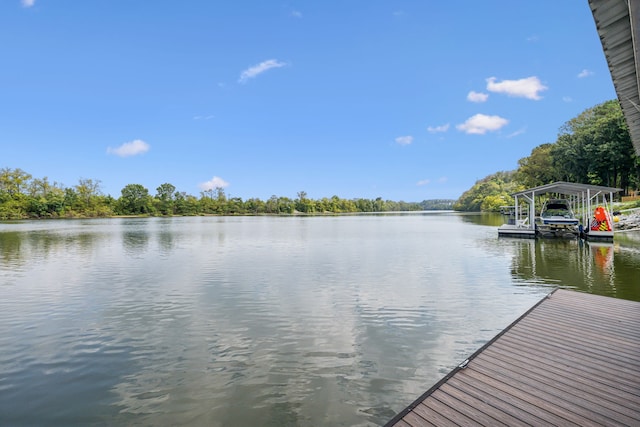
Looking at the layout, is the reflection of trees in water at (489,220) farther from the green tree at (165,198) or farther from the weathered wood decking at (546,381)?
the green tree at (165,198)

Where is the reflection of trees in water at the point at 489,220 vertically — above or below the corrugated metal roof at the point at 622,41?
below

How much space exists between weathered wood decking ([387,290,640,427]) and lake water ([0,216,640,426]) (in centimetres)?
83

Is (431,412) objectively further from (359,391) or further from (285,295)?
(285,295)

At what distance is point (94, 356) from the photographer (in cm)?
542

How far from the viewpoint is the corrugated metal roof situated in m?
2.72

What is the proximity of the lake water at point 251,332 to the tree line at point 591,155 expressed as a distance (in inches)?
953

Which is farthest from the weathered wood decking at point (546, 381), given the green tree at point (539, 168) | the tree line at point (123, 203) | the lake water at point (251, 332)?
the tree line at point (123, 203)

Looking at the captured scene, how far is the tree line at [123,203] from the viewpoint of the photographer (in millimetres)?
72188

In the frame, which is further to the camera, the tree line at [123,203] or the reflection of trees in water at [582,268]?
the tree line at [123,203]

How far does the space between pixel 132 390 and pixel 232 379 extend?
1.25 meters

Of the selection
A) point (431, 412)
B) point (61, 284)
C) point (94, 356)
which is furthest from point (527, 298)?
point (61, 284)

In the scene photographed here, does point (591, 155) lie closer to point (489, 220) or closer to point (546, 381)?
point (489, 220)

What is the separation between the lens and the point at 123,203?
295 ft

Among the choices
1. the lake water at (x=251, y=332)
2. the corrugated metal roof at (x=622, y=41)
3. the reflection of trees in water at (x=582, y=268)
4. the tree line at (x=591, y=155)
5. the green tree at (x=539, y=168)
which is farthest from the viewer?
the green tree at (x=539, y=168)
